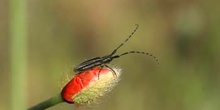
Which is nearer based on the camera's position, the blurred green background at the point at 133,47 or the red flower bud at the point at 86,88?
the red flower bud at the point at 86,88

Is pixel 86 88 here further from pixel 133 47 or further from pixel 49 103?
pixel 133 47

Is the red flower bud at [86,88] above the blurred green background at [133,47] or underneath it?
above

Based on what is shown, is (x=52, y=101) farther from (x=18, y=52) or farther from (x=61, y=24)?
(x=61, y=24)

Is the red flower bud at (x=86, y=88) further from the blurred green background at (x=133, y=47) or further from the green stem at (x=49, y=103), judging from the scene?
the blurred green background at (x=133, y=47)

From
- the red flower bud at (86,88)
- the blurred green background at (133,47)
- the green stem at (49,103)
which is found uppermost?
the red flower bud at (86,88)

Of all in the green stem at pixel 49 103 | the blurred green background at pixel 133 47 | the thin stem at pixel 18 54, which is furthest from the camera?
the blurred green background at pixel 133 47

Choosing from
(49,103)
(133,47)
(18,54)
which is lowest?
(133,47)

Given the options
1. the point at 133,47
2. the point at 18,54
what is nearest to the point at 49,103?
the point at 18,54

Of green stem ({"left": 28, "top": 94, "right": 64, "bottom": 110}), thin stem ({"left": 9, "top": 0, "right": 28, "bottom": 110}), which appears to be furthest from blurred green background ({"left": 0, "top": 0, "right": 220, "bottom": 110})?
green stem ({"left": 28, "top": 94, "right": 64, "bottom": 110})

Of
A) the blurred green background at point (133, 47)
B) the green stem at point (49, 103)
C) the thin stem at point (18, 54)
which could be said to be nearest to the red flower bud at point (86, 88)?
the green stem at point (49, 103)
